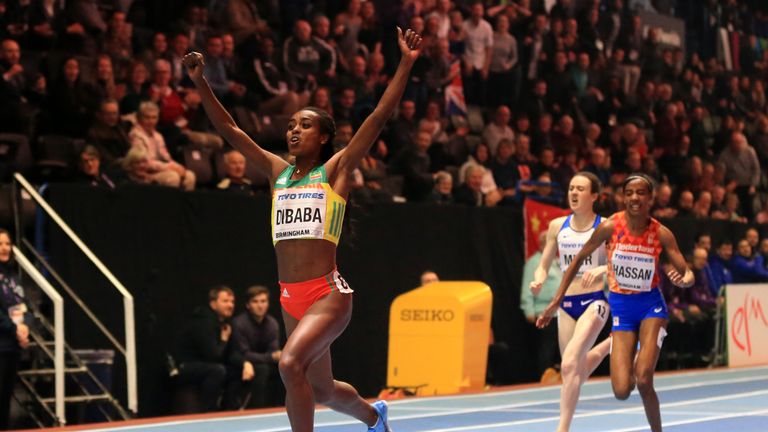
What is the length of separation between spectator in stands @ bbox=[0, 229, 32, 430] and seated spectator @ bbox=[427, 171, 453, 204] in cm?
652

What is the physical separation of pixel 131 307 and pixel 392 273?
14.1 feet

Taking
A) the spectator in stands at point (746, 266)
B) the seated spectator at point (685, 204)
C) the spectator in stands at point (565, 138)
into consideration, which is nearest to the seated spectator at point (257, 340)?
the spectator in stands at point (565, 138)

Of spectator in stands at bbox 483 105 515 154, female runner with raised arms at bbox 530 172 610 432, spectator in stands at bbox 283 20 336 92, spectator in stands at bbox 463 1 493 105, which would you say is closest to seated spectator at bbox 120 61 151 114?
spectator in stands at bbox 283 20 336 92

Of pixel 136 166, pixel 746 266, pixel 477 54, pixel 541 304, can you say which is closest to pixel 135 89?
pixel 136 166

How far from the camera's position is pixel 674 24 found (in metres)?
27.1

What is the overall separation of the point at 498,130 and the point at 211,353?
7.77 meters

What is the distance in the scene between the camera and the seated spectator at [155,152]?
12.9 meters

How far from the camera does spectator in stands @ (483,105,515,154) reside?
18.8 m

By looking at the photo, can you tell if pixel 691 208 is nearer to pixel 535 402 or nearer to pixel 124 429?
pixel 535 402

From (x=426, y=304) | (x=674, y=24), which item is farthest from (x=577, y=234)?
(x=674, y=24)

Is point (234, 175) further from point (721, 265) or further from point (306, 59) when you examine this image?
point (721, 265)

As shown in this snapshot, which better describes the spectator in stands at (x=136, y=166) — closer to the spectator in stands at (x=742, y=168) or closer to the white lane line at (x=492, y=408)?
the white lane line at (x=492, y=408)

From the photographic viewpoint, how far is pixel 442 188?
1631 cm

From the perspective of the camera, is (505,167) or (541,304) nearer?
(541,304)
